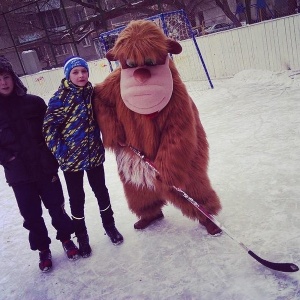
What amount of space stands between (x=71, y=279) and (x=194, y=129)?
1.29 metres

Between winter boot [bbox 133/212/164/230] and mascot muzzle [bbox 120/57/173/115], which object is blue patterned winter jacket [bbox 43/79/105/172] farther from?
winter boot [bbox 133/212/164/230]

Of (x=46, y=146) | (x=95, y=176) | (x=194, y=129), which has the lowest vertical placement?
(x=95, y=176)

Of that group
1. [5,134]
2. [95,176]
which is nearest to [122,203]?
[95,176]

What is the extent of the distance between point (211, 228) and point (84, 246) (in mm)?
933

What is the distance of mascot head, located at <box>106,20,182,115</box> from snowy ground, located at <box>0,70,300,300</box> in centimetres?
98

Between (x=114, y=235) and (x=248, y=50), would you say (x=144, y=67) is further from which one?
(x=248, y=50)

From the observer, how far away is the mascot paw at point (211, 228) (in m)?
2.13

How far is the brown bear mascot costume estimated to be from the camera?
1804 millimetres

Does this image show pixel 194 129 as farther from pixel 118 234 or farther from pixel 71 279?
pixel 71 279

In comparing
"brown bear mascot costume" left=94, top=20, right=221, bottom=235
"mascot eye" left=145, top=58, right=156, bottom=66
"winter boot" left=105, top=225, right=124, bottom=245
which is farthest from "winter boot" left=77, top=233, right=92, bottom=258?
"mascot eye" left=145, top=58, right=156, bottom=66

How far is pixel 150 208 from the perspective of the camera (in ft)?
7.73

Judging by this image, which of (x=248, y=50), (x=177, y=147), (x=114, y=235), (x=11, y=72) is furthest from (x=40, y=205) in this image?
(x=248, y=50)

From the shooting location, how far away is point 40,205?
2162 millimetres

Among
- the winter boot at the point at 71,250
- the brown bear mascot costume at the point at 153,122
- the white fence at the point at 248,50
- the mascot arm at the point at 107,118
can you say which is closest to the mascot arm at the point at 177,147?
the brown bear mascot costume at the point at 153,122
